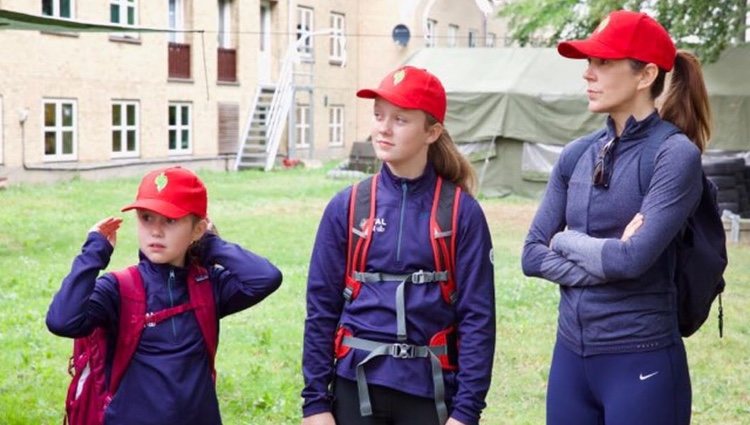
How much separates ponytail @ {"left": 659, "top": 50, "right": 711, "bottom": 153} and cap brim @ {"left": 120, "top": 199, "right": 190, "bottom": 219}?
5.34 feet

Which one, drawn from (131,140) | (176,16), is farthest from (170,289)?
(176,16)

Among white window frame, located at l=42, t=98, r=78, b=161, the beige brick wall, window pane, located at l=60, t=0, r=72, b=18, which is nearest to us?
the beige brick wall

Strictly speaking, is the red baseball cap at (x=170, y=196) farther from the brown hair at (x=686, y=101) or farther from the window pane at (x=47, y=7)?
the window pane at (x=47, y=7)

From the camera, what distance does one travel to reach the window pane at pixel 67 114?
2850 centimetres

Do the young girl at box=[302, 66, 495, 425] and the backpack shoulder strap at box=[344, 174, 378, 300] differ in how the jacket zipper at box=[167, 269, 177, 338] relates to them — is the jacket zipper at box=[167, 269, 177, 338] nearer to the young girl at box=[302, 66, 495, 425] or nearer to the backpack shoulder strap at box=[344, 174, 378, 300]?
the young girl at box=[302, 66, 495, 425]

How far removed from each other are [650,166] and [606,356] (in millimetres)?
614

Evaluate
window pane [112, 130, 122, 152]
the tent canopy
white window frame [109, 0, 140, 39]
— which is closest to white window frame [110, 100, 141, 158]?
window pane [112, 130, 122, 152]

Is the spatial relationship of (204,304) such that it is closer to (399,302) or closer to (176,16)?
(399,302)

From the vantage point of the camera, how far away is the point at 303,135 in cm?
4047

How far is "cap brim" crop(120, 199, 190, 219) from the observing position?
375cm

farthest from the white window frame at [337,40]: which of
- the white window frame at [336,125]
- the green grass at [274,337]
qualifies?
the green grass at [274,337]

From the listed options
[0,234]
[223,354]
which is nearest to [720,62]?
[0,234]

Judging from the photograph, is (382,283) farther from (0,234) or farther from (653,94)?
(0,234)

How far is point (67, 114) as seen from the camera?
28594mm
